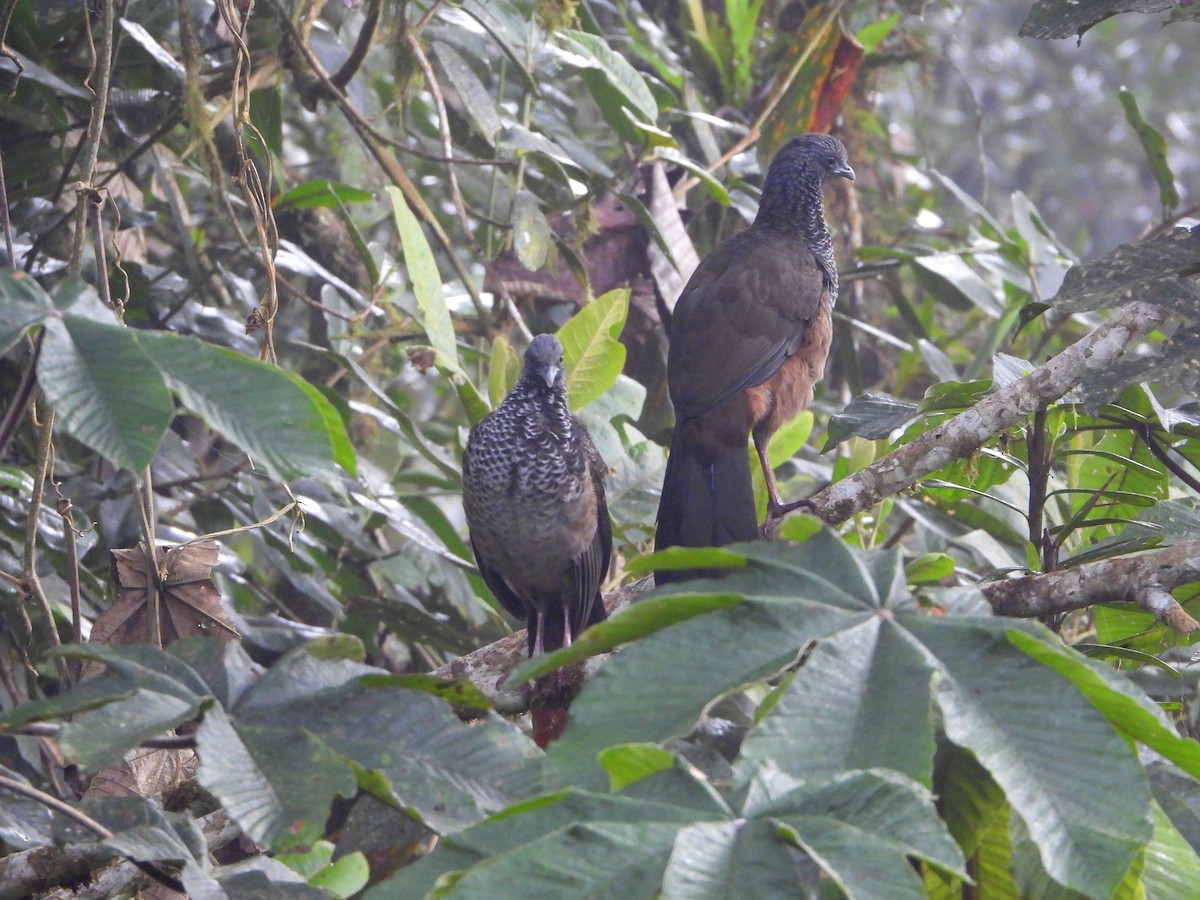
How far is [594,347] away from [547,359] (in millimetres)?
135

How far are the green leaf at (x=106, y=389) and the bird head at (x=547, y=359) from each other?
6.78 feet

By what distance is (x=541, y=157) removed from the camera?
3701mm

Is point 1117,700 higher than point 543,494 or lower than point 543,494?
higher

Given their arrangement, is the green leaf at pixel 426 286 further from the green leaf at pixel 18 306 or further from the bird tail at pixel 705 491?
the green leaf at pixel 18 306

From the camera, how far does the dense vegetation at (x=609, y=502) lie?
48.6 inches

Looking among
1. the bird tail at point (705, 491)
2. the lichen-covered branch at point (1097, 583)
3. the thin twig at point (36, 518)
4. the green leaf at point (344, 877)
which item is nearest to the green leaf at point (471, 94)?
the bird tail at point (705, 491)

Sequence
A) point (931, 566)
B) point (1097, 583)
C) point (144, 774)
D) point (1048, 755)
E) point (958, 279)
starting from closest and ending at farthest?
point (1048, 755)
point (931, 566)
point (1097, 583)
point (144, 774)
point (958, 279)

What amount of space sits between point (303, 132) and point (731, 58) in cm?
184

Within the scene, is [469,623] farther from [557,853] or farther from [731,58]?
[557,853]

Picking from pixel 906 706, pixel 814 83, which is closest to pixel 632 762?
pixel 906 706

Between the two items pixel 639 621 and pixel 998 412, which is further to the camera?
pixel 998 412

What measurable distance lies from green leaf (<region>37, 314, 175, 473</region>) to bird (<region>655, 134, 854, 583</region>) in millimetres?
2171

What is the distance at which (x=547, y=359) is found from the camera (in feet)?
11.2

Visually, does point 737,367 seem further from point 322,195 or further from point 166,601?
point 166,601
